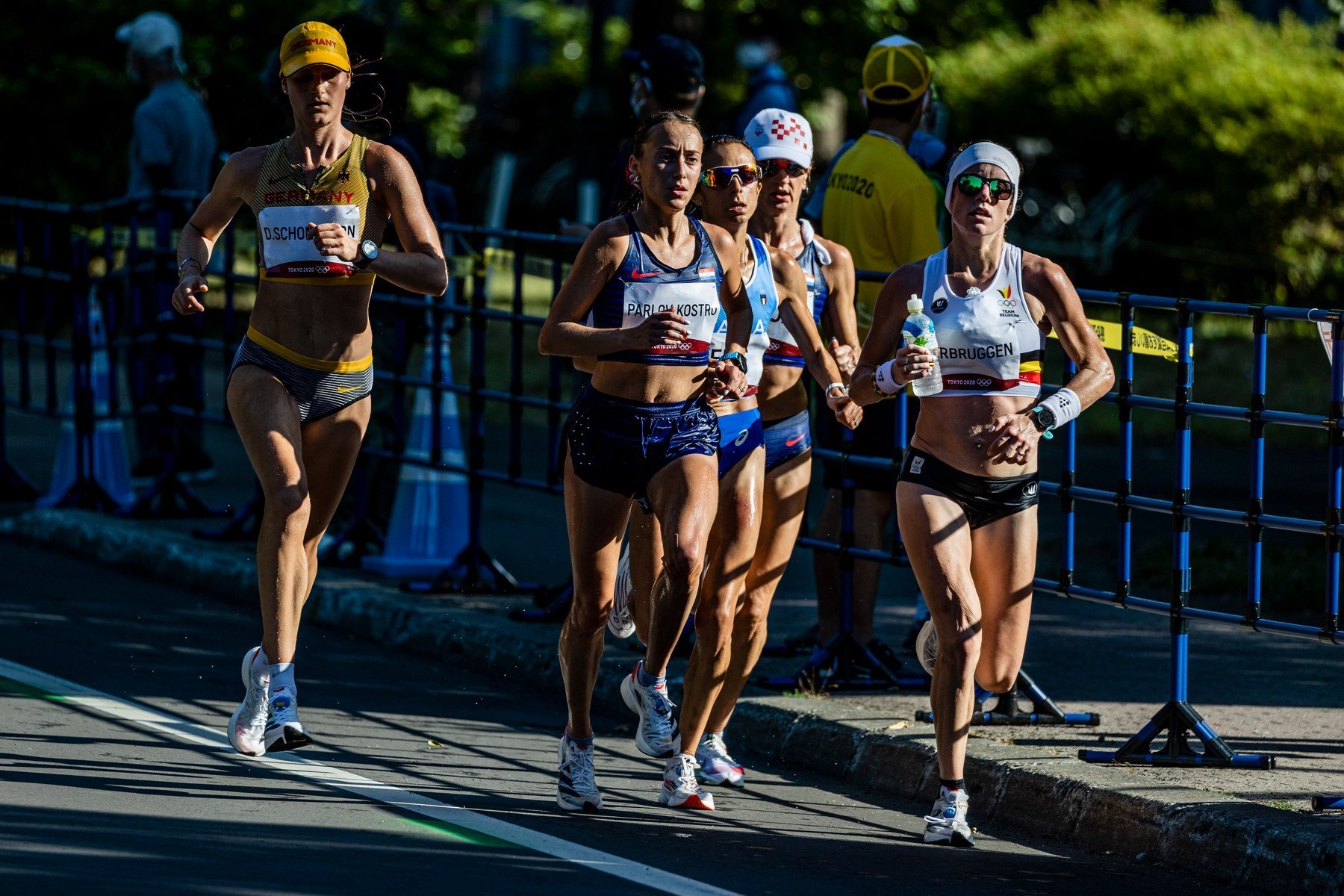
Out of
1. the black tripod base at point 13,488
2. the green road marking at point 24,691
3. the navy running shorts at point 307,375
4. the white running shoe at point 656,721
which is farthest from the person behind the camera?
the black tripod base at point 13,488

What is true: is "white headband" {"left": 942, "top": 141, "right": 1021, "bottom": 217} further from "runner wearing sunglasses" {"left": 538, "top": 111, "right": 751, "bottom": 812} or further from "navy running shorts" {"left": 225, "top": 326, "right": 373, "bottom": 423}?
"navy running shorts" {"left": 225, "top": 326, "right": 373, "bottom": 423}

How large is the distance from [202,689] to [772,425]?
254cm

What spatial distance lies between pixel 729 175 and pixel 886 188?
173cm

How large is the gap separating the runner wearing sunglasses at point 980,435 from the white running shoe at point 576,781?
102 centimetres

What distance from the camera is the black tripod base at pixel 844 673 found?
305 inches

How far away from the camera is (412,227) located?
671 centimetres

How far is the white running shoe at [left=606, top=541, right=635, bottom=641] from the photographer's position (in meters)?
6.83

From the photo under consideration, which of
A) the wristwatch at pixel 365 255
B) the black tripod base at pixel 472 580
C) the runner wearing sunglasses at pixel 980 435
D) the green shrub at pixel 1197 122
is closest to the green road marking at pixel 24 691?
the black tripod base at pixel 472 580

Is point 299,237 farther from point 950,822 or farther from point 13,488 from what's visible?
point 13,488

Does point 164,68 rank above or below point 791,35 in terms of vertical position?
below

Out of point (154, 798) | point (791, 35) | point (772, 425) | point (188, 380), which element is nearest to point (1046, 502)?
point (188, 380)

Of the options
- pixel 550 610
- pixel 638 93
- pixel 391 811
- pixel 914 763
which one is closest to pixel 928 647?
pixel 914 763

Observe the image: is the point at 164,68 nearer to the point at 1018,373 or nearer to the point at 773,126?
the point at 773,126

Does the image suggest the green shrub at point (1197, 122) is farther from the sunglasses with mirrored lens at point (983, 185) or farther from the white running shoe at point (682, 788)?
the white running shoe at point (682, 788)
